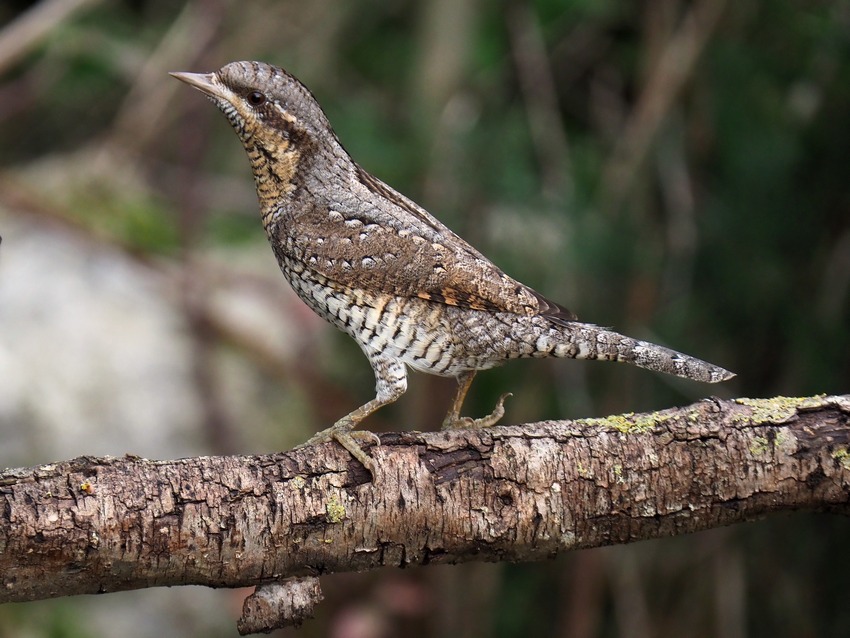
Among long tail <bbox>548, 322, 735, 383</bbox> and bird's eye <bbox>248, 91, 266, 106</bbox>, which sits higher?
Answer: bird's eye <bbox>248, 91, 266, 106</bbox>

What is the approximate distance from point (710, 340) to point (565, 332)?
89.2 inches

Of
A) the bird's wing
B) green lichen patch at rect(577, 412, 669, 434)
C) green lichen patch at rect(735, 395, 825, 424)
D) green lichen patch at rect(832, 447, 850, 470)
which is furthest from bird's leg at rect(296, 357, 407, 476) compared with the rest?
green lichen patch at rect(832, 447, 850, 470)

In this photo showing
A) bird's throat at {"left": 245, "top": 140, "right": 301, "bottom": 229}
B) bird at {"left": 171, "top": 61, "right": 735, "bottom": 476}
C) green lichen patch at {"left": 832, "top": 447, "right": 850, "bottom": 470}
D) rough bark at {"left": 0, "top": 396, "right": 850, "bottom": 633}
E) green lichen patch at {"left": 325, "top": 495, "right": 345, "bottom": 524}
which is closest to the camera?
rough bark at {"left": 0, "top": 396, "right": 850, "bottom": 633}

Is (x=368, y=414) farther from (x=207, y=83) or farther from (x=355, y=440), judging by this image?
(x=207, y=83)

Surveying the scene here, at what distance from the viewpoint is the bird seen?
2979mm

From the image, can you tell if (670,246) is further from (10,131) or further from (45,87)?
(10,131)

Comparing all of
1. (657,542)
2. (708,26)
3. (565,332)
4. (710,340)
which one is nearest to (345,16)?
(708,26)

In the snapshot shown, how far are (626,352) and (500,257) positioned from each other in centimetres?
229

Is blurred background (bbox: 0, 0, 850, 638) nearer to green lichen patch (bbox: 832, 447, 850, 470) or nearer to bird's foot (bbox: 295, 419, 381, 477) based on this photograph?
green lichen patch (bbox: 832, 447, 850, 470)

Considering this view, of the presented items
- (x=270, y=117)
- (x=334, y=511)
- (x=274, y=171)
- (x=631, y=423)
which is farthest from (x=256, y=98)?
(x=631, y=423)

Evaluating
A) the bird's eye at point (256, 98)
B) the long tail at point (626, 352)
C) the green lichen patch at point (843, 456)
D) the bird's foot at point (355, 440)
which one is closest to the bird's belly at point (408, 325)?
the long tail at point (626, 352)

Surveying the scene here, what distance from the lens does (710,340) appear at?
4961 mm

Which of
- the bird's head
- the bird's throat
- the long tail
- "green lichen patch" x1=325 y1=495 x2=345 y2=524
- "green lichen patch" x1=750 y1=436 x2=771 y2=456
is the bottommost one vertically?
"green lichen patch" x1=325 y1=495 x2=345 y2=524

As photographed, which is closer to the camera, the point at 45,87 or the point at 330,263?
the point at 330,263
